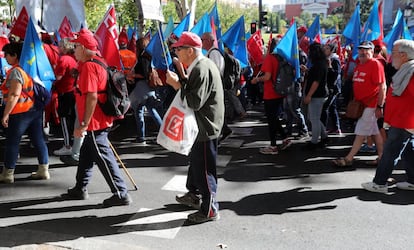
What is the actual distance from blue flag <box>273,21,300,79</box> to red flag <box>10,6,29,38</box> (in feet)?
14.5

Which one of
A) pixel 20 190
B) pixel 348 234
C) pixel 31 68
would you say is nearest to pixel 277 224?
pixel 348 234

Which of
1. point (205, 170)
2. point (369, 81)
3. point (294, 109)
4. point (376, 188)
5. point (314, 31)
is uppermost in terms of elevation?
point (314, 31)

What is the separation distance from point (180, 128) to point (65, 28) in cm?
566

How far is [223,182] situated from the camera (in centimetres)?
553

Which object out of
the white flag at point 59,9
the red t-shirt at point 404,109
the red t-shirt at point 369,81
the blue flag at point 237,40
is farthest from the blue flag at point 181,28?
the red t-shirt at point 404,109

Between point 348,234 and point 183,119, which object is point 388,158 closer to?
point 348,234

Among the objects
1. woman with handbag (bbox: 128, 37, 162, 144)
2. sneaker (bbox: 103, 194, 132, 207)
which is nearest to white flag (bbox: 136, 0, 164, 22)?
woman with handbag (bbox: 128, 37, 162, 144)

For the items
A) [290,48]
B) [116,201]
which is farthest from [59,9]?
[116,201]

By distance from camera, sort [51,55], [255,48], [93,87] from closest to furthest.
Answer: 1. [93,87]
2. [51,55]
3. [255,48]

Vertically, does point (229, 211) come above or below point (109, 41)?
below

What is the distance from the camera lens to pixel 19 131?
518 cm

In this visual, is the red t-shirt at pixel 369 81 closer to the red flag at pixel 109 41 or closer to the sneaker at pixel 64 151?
the red flag at pixel 109 41

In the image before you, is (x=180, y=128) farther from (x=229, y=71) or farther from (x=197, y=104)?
(x=229, y=71)

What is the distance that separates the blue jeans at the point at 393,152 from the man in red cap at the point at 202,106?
210 cm
